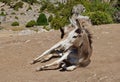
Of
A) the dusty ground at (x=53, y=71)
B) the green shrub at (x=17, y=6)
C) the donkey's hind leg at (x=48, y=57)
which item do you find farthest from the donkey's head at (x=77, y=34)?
the green shrub at (x=17, y=6)

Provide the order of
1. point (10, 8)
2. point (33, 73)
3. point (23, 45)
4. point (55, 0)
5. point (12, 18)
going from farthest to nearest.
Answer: point (55, 0) → point (10, 8) → point (12, 18) → point (23, 45) → point (33, 73)

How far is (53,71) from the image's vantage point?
8219mm

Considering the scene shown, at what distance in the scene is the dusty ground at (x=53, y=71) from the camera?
25.1 ft

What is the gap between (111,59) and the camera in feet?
28.4

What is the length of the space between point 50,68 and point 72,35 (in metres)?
0.77

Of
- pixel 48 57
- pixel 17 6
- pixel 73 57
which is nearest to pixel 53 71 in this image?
pixel 73 57

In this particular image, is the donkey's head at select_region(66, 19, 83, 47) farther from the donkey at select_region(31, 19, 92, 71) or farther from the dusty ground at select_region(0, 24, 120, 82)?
the dusty ground at select_region(0, 24, 120, 82)

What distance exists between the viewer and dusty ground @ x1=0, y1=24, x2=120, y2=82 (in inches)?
301

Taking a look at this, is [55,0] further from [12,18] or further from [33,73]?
[33,73]

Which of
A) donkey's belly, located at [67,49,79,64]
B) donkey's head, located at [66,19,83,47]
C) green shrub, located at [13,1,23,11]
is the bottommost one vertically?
green shrub, located at [13,1,23,11]

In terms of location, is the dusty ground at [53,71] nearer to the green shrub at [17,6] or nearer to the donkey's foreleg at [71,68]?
the donkey's foreleg at [71,68]

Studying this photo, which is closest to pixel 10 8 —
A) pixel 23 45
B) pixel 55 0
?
pixel 55 0

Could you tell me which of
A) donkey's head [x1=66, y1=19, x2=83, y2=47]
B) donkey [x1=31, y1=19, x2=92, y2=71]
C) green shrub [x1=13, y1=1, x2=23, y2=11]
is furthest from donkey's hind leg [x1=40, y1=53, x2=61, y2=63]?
green shrub [x1=13, y1=1, x2=23, y2=11]

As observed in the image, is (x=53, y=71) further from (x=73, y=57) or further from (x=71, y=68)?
(x=73, y=57)
